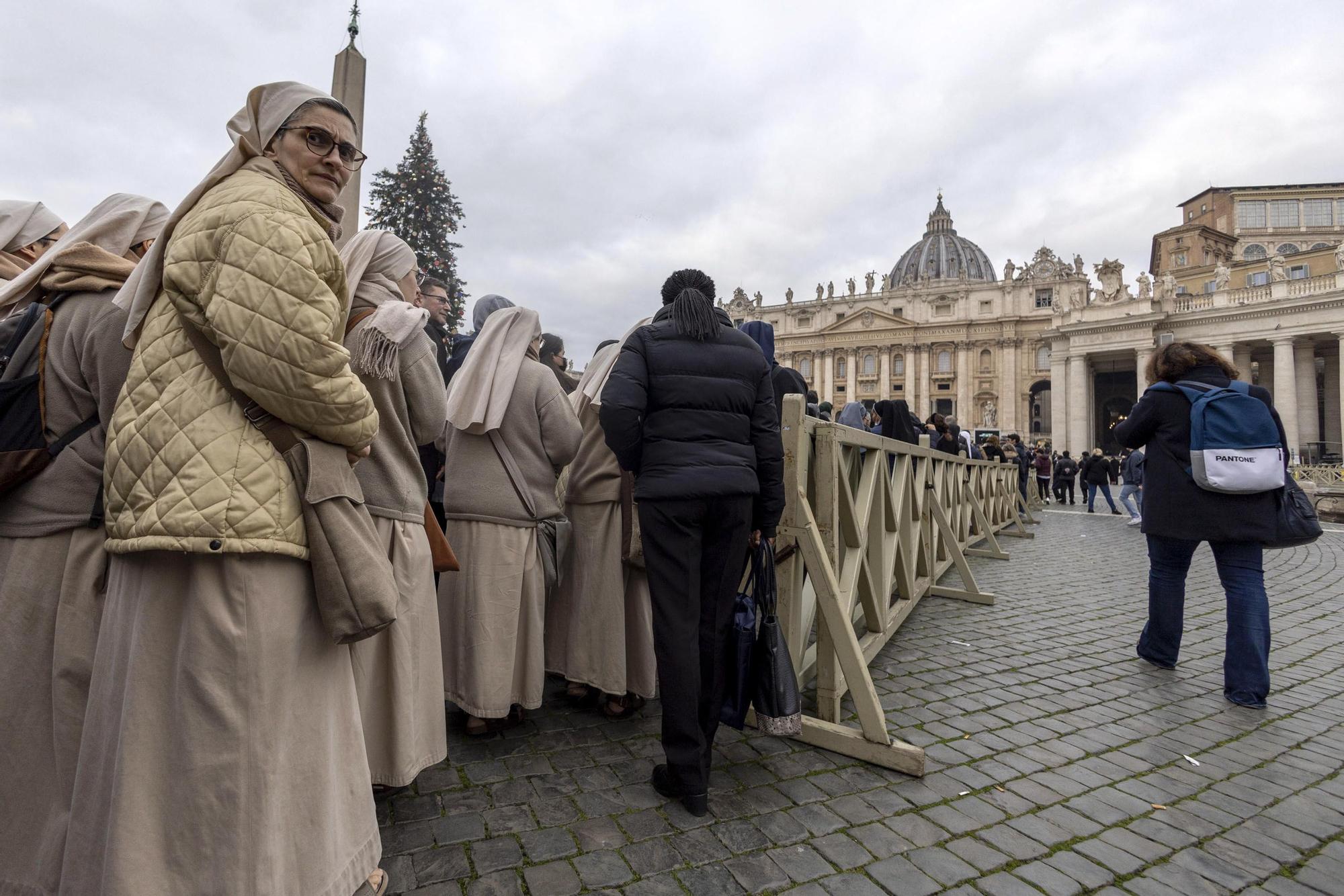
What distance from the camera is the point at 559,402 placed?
312cm

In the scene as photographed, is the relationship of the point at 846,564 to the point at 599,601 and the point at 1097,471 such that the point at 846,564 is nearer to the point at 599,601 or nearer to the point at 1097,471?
the point at 599,601

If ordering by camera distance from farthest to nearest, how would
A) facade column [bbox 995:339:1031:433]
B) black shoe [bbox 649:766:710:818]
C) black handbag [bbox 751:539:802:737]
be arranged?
facade column [bbox 995:339:1031:433] → black handbag [bbox 751:539:802:737] → black shoe [bbox 649:766:710:818]

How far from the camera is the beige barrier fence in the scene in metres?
2.90

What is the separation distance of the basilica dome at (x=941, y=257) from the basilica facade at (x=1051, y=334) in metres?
0.24

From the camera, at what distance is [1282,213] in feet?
177

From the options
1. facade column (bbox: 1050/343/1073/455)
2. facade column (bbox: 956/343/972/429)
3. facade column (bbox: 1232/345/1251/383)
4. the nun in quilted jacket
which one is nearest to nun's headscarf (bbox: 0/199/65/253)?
the nun in quilted jacket

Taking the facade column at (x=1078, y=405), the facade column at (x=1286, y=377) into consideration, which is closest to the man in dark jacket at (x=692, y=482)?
the facade column at (x=1286, y=377)

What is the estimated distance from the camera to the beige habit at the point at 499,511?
2.93 meters

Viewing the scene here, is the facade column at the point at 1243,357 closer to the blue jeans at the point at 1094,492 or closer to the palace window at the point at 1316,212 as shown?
the palace window at the point at 1316,212

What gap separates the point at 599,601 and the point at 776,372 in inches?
70.7

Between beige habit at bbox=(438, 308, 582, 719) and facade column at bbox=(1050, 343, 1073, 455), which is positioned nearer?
beige habit at bbox=(438, 308, 582, 719)

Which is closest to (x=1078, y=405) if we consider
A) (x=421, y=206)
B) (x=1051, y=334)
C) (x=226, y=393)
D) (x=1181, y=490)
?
(x=1051, y=334)

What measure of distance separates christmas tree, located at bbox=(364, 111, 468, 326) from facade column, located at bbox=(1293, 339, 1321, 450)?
46816 mm

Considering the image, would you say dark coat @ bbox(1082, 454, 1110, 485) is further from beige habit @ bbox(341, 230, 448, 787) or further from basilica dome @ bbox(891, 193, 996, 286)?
basilica dome @ bbox(891, 193, 996, 286)
